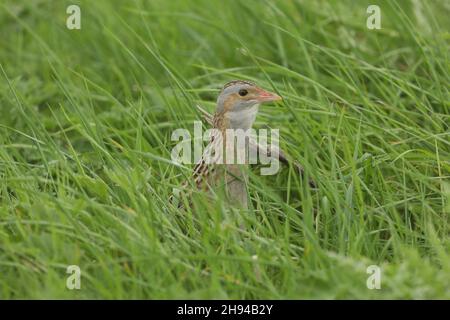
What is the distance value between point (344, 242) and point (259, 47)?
2.56 meters

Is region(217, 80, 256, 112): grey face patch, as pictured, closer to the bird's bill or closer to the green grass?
the bird's bill

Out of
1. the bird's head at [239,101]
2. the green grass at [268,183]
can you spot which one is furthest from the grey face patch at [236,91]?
the green grass at [268,183]

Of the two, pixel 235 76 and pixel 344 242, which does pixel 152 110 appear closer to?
pixel 235 76

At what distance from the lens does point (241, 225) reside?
14.4 feet

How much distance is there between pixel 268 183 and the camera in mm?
5246

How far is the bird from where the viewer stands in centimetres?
465

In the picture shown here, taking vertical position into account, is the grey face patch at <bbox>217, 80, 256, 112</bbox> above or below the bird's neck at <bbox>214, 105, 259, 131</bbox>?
above

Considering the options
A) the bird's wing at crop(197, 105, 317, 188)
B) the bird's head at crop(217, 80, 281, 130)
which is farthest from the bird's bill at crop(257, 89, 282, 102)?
the bird's wing at crop(197, 105, 317, 188)

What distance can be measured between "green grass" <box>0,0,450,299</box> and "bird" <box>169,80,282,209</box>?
10cm

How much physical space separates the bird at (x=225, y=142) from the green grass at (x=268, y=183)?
97 millimetres

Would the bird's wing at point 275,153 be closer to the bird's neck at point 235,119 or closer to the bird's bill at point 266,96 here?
the bird's neck at point 235,119

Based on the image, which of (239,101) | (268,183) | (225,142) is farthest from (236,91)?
(268,183)

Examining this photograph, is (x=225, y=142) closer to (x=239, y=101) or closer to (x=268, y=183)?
(x=239, y=101)

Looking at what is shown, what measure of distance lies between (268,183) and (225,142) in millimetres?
569
